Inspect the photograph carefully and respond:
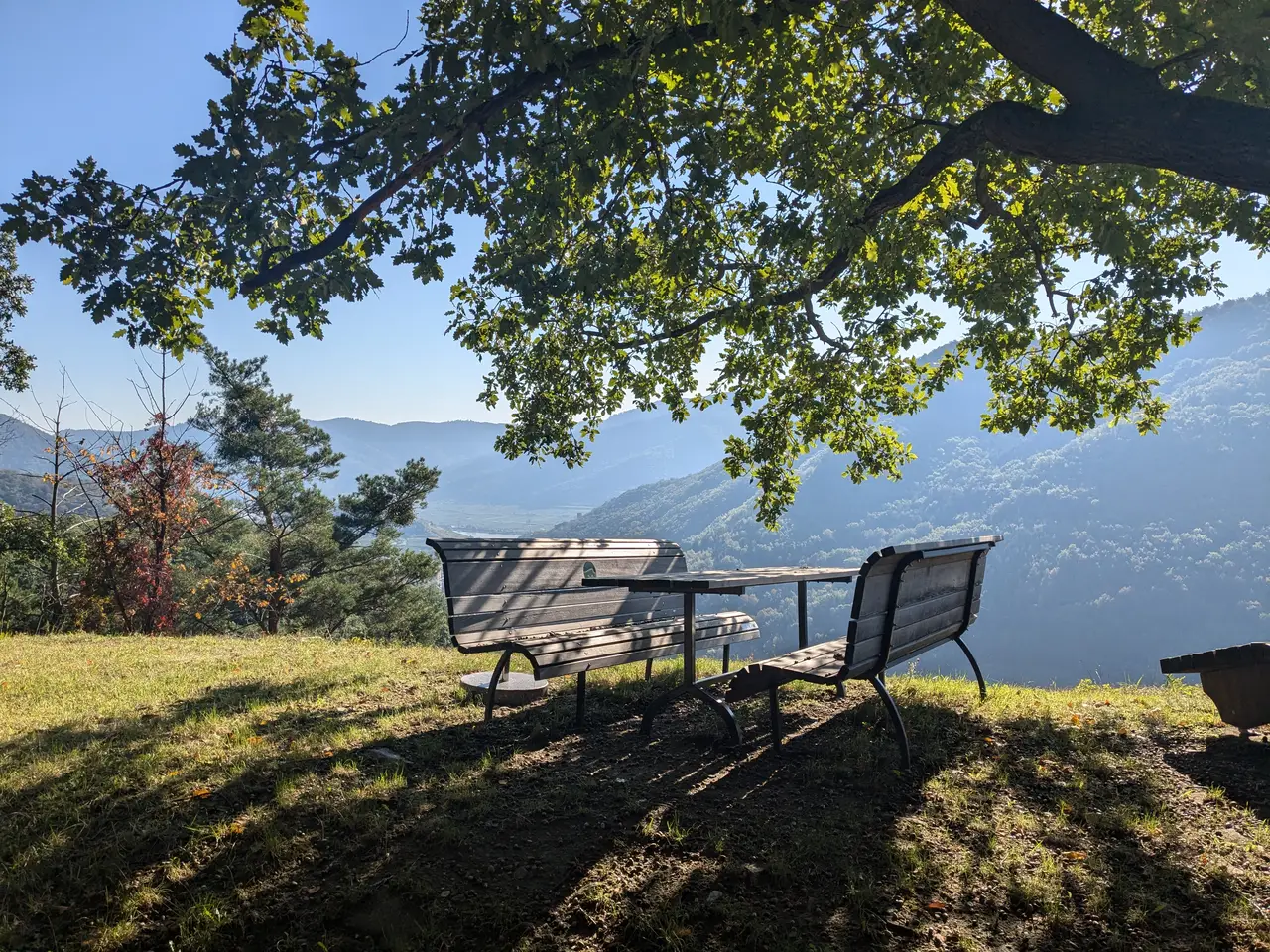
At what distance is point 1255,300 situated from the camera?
12256cm

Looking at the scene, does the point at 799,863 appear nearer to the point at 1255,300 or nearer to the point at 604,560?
the point at 604,560

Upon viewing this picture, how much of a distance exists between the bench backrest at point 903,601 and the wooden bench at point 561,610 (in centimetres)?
150

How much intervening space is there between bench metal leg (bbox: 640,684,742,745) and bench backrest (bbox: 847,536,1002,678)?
82 cm

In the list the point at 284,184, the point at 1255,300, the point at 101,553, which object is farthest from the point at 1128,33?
the point at 1255,300

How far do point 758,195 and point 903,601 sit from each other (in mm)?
3986

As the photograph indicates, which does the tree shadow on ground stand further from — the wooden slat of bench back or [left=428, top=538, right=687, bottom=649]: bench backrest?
[left=428, top=538, right=687, bottom=649]: bench backrest

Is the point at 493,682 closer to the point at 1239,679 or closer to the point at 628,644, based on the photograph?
the point at 628,644

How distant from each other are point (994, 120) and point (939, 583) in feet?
8.15

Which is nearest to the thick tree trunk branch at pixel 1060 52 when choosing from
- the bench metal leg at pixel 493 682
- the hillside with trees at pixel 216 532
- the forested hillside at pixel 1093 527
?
the bench metal leg at pixel 493 682

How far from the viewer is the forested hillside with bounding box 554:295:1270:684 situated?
249ft

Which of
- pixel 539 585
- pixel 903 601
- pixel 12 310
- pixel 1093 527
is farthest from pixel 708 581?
pixel 1093 527

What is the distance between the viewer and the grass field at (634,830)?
2.22m

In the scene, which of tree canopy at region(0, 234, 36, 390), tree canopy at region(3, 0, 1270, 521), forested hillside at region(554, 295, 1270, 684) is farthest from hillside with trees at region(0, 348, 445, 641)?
forested hillside at region(554, 295, 1270, 684)

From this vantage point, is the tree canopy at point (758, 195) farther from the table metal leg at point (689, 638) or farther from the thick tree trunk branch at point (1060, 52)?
the table metal leg at point (689, 638)
